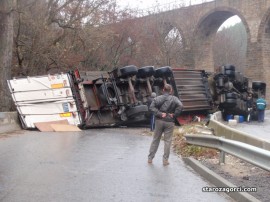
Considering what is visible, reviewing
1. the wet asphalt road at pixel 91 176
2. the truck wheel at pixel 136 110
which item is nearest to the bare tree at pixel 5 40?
the truck wheel at pixel 136 110

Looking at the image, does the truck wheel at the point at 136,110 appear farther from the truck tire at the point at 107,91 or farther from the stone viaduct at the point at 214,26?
the stone viaduct at the point at 214,26

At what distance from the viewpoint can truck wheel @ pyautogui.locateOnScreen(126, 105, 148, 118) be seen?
1786 centimetres

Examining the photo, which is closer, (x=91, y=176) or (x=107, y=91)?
(x=91, y=176)

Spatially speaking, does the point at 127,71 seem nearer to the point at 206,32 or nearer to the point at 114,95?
the point at 114,95

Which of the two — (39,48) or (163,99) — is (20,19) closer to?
(39,48)

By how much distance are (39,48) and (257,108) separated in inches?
462

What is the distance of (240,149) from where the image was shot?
7223mm

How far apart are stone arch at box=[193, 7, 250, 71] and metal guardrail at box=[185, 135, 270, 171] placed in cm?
3495

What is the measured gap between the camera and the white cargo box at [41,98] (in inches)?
677

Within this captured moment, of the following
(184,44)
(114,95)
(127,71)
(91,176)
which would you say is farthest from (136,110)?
(184,44)

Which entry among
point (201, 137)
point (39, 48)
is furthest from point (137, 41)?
point (201, 137)

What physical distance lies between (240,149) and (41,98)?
11320 mm

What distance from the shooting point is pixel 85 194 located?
248 inches

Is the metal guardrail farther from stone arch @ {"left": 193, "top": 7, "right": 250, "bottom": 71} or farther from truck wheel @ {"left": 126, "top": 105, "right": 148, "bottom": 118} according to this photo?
stone arch @ {"left": 193, "top": 7, "right": 250, "bottom": 71}
